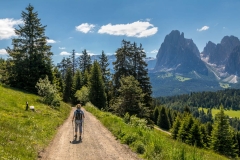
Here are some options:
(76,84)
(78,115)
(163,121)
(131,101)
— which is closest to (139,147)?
(78,115)

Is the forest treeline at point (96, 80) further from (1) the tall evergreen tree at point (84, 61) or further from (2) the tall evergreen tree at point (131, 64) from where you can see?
(1) the tall evergreen tree at point (84, 61)

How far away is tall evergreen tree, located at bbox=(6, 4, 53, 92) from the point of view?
42.9 metres

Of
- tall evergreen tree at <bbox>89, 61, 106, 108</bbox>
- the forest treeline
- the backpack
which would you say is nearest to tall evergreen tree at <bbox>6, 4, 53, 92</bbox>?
the forest treeline

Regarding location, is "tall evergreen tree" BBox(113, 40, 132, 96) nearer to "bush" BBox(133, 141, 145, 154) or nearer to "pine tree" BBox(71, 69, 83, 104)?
"pine tree" BBox(71, 69, 83, 104)

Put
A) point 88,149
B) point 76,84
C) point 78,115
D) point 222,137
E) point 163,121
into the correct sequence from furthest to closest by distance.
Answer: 1. point 163,121
2. point 76,84
3. point 222,137
4. point 78,115
5. point 88,149

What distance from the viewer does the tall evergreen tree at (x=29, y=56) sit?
42.9 m

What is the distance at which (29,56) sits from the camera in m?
43.9

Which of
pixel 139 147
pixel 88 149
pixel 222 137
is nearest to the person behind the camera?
pixel 139 147

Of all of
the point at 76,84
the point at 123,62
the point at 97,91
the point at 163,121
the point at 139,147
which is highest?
the point at 123,62

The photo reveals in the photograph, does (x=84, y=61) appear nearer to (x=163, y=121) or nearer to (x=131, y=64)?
(x=131, y=64)

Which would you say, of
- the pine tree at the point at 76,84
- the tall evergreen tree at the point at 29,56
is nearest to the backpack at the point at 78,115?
the tall evergreen tree at the point at 29,56

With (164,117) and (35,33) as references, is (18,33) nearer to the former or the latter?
(35,33)

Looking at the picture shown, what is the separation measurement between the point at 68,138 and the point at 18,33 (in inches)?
1320

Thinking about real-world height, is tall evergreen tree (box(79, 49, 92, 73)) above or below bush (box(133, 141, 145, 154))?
above
